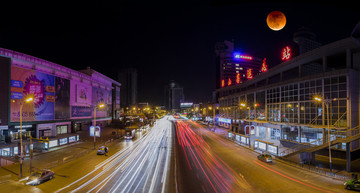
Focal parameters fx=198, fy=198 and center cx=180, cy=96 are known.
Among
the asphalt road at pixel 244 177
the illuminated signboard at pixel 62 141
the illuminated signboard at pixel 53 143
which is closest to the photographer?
the asphalt road at pixel 244 177

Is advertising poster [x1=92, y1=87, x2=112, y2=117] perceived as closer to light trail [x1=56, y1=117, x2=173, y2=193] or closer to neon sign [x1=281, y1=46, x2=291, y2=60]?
A: light trail [x1=56, y1=117, x2=173, y2=193]

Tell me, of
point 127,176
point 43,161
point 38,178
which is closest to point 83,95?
point 43,161

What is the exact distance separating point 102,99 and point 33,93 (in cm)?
3902

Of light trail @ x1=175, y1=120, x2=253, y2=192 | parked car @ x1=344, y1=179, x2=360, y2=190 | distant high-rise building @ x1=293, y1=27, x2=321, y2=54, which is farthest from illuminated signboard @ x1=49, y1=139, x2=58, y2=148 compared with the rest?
distant high-rise building @ x1=293, y1=27, x2=321, y2=54

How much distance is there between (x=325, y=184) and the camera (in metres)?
20.6

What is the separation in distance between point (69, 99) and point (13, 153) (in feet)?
95.9

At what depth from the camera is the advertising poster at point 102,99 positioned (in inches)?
3016

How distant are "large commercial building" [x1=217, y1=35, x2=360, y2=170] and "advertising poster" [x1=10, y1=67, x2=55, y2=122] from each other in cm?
4745

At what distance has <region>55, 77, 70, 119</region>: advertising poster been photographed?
52.8 meters

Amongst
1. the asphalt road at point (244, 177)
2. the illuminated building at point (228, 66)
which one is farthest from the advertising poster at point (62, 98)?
the illuminated building at point (228, 66)

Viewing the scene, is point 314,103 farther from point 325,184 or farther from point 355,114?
point 325,184

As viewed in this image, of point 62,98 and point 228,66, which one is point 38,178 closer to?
point 62,98

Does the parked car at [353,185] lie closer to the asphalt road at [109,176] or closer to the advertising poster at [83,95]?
the asphalt road at [109,176]

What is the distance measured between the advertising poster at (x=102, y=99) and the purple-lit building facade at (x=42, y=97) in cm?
271
